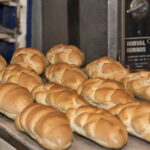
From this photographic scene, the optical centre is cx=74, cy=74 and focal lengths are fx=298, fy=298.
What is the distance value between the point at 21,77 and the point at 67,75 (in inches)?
8.8

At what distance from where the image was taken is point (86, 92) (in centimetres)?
125

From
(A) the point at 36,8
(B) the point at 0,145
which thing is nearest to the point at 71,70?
(B) the point at 0,145

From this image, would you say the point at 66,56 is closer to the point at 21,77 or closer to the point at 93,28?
the point at 21,77

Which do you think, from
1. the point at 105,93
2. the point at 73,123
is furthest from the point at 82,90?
the point at 73,123

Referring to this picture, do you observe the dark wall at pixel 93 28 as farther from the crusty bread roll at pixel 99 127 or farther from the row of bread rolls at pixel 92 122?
the crusty bread roll at pixel 99 127

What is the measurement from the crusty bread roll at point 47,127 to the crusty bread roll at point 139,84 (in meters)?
0.50

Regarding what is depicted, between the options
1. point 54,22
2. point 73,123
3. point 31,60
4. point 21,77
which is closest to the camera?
point 73,123

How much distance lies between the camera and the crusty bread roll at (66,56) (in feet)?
5.83

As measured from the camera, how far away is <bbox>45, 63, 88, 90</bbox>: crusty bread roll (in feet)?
4.69

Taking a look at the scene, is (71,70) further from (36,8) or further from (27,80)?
(36,8)

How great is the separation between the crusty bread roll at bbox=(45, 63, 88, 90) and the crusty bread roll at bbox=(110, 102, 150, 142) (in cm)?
38

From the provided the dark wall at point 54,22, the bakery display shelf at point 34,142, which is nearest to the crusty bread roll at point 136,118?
the bakery display shelf at point 34,142

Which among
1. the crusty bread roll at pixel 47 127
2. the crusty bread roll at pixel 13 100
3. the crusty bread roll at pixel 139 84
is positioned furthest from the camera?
the crusty bread roll at pixel 139 84

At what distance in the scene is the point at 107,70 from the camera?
154cm
